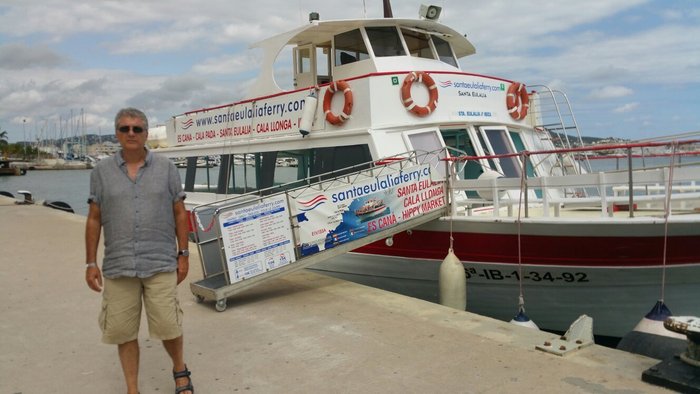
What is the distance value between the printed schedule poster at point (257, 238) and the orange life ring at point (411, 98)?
278 cm

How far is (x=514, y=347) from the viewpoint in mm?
4227

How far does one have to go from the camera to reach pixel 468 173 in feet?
26.8

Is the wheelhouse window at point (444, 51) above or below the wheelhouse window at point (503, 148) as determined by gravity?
above

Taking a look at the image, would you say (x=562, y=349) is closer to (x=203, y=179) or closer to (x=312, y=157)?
(x=312, y=157)

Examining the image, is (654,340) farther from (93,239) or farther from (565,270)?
(93,239)

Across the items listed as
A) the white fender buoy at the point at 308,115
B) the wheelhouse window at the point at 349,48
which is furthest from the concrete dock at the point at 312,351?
the wheelhouse window at the point at 349,48

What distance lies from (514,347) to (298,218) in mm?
2700

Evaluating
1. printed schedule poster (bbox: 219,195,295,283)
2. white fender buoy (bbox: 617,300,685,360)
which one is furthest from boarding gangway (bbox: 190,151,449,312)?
white fender buoy (bbox: 617,300,685,360)

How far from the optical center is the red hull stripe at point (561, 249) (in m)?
5.63

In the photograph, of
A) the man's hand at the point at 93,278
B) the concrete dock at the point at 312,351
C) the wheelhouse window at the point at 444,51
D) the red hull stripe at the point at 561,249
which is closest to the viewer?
the man's hand at the point at 93,278

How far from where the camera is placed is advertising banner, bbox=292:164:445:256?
20.1 feet

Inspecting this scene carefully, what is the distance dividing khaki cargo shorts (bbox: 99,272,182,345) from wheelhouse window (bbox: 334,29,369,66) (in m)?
6.89

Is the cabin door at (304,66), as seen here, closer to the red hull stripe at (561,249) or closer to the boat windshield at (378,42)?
the boat windshield at (378,42)

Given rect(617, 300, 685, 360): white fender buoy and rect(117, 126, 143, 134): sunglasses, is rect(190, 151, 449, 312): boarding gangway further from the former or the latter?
rect(617, 300, 685, 360): white fender buoy
